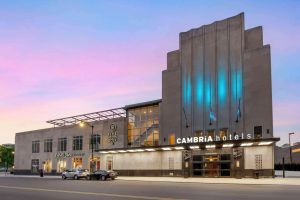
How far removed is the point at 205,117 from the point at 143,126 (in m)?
13.7

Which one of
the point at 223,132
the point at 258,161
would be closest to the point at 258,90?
the point at 223,132

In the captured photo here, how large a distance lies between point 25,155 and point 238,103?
198 ft

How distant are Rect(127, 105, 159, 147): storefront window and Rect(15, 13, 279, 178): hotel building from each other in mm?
164

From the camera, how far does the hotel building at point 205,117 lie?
59.5 meters

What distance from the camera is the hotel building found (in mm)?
59500

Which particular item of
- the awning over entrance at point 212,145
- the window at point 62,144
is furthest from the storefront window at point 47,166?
the awning over entrance at point 212,145

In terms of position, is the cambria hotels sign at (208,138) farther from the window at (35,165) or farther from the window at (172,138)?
the window at (35,165)

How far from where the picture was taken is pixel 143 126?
75688 mm

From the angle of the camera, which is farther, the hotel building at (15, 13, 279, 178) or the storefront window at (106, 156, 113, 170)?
the storefront window at (106, 156, 113, 170)

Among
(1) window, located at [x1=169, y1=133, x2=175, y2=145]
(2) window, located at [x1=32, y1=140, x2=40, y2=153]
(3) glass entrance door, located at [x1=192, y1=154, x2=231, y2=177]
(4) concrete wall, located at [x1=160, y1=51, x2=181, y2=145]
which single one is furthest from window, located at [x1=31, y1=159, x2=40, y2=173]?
(3) glass entrance door, located at [x1=192, y1=154, x2=231, y2=177]

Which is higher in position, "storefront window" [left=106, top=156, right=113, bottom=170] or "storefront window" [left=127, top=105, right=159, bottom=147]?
"storefront window" [left=127, top=105, right=159, bottom=147]

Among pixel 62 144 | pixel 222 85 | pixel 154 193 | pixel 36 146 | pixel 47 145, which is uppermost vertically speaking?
pixel 222 85

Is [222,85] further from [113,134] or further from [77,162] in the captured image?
[77,162]

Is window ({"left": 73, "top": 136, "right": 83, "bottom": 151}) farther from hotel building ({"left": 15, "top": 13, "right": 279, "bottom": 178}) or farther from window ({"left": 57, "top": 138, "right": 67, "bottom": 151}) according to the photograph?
hotel building ({"left": 15, "top": 13, "right": 279, "bottom": 178})
